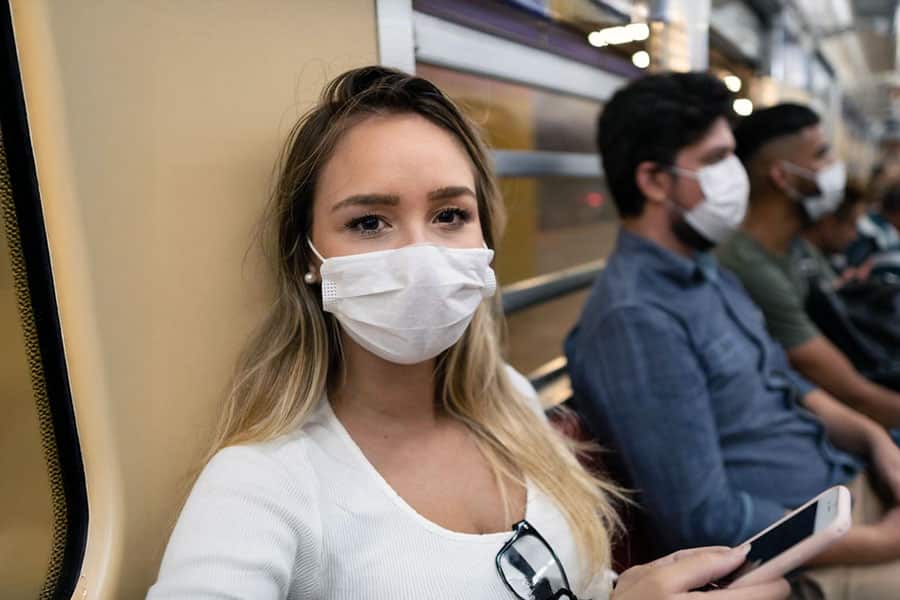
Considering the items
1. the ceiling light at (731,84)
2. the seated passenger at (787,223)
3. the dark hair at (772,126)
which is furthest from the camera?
the dark hair at (772,126)

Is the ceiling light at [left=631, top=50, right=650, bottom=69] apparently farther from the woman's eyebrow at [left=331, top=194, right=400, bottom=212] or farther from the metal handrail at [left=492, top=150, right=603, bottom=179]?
the woman's eyebrow at [left=331, top=194, right=400, bottom=212]

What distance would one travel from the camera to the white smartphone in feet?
2.09

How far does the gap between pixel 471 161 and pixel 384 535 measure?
63 centimetres

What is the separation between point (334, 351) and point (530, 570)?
0.49 m

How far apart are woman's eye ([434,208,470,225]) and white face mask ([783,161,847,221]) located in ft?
6.90

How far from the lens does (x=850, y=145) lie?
9586mm

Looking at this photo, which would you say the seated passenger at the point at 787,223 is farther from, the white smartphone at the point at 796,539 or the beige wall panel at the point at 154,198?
the beige wall panel at the point at 154,198

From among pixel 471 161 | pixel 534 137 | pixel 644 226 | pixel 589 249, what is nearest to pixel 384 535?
pixel 471 161

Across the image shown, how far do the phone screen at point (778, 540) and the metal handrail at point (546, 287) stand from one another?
1160 mm

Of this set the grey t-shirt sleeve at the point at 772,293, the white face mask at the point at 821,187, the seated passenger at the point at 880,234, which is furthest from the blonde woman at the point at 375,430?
the seated passenger at the point at 880,234

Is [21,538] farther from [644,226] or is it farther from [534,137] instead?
[534,137]

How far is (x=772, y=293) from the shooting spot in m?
2.24

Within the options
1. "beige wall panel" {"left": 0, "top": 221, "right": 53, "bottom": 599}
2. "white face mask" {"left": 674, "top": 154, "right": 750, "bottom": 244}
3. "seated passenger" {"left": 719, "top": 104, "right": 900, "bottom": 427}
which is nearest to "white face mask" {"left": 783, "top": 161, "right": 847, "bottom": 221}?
"seated passenger" {"left": 719, "top": 104, "right": 900, "bottom": 427}

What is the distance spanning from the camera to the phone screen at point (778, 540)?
0.68 metres
